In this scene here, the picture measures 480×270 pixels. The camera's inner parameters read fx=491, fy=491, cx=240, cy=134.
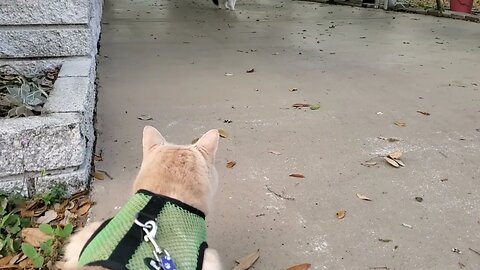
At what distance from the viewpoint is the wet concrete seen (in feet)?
8.07

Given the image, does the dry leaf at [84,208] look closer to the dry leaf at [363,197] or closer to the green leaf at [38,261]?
the green leaf at [38,261]

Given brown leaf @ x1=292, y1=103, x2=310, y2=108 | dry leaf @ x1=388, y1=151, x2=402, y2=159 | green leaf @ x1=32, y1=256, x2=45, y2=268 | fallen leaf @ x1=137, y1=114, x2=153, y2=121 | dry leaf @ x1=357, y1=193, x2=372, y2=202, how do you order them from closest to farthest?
green leaf @ x1=32, y1=256, x2=45, y2=268
dry leaf @ x1=357, y1=193, x2=372, y2=202
dry leaf @ x1=388, y1=151, x2=402, y2=159
fallen leaf @ x1=137, y1=114, x2=153, y2=121
brown leaf @ x1=292, y1=103, x2=310, y2=108

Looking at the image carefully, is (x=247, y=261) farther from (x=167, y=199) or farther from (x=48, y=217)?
(x=48, y=217)

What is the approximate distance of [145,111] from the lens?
3.96 m

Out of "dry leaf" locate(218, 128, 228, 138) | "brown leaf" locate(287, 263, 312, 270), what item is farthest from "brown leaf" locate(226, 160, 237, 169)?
A: "brown leaf" locate(287, 263, 312, 270)

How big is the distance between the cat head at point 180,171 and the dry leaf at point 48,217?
3.14 feet

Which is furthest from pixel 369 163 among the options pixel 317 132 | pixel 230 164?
pixel 230 164

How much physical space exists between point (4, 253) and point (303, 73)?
12.1ft

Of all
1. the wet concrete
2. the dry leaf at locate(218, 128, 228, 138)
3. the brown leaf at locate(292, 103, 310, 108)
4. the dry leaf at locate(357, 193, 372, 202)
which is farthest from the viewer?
the brown leaf at locate(292, 103, 310, 108)

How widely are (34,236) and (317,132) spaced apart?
6.89 feet

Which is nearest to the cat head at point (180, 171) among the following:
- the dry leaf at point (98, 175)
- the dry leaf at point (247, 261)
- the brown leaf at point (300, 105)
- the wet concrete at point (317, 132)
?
the dry leaf at point (247, 261)

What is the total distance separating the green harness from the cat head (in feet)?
0.16

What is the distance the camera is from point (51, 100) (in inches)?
111

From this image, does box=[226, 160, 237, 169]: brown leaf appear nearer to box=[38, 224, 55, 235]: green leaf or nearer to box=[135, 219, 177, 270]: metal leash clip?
box=[38, 224, 55, 235]: green leaf
